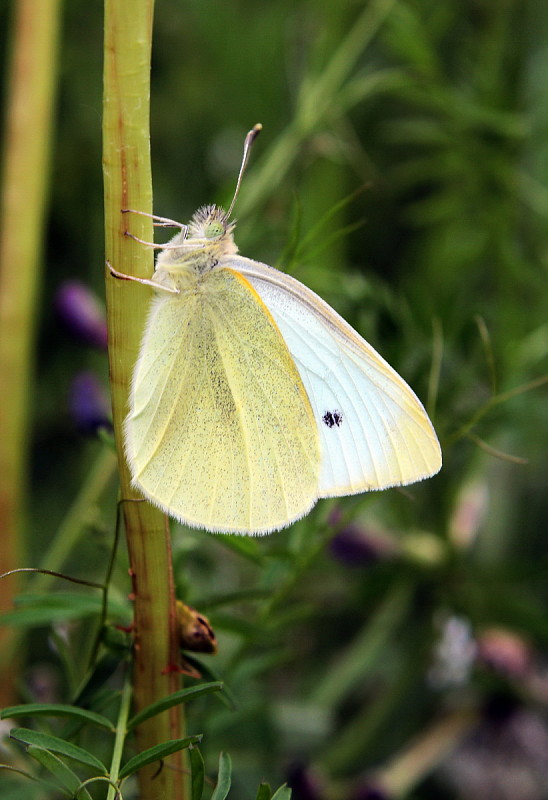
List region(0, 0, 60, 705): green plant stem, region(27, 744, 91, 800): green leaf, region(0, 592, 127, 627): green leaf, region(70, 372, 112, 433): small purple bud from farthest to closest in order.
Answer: region(0, 0, 60, 705): green plant stem, region(70, 372, 112, 433): small purple bud, region(0, 592, 127, 627): green leaf, region(27, 744, 91, 800): green leaf

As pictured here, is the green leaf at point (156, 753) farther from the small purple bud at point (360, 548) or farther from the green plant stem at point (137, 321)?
the small purple bud at point (360, 548)

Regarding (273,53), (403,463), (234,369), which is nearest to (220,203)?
(234,369)

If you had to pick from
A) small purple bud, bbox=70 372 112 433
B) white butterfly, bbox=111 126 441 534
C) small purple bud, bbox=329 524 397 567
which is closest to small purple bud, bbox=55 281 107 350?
small purple bud, bbox=70 372 112 433

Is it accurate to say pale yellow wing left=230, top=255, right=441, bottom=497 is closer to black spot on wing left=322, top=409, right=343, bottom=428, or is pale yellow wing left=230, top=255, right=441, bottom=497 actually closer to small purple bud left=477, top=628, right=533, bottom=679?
black spot on wing left=322, top=409, right=343, bottom=428

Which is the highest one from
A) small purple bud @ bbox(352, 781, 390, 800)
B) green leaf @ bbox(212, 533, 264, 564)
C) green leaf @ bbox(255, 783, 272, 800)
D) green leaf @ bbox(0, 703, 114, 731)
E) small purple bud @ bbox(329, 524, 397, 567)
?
small purple bud @ bbox(329, 524, 397, 567)

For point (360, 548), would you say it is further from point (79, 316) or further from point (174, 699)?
point (174, 699)

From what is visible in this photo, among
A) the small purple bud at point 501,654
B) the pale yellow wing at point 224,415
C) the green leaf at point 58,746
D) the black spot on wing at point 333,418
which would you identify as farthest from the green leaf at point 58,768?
the small purple bud at point 501,654

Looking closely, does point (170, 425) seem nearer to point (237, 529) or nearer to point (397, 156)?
point (237, 529)
